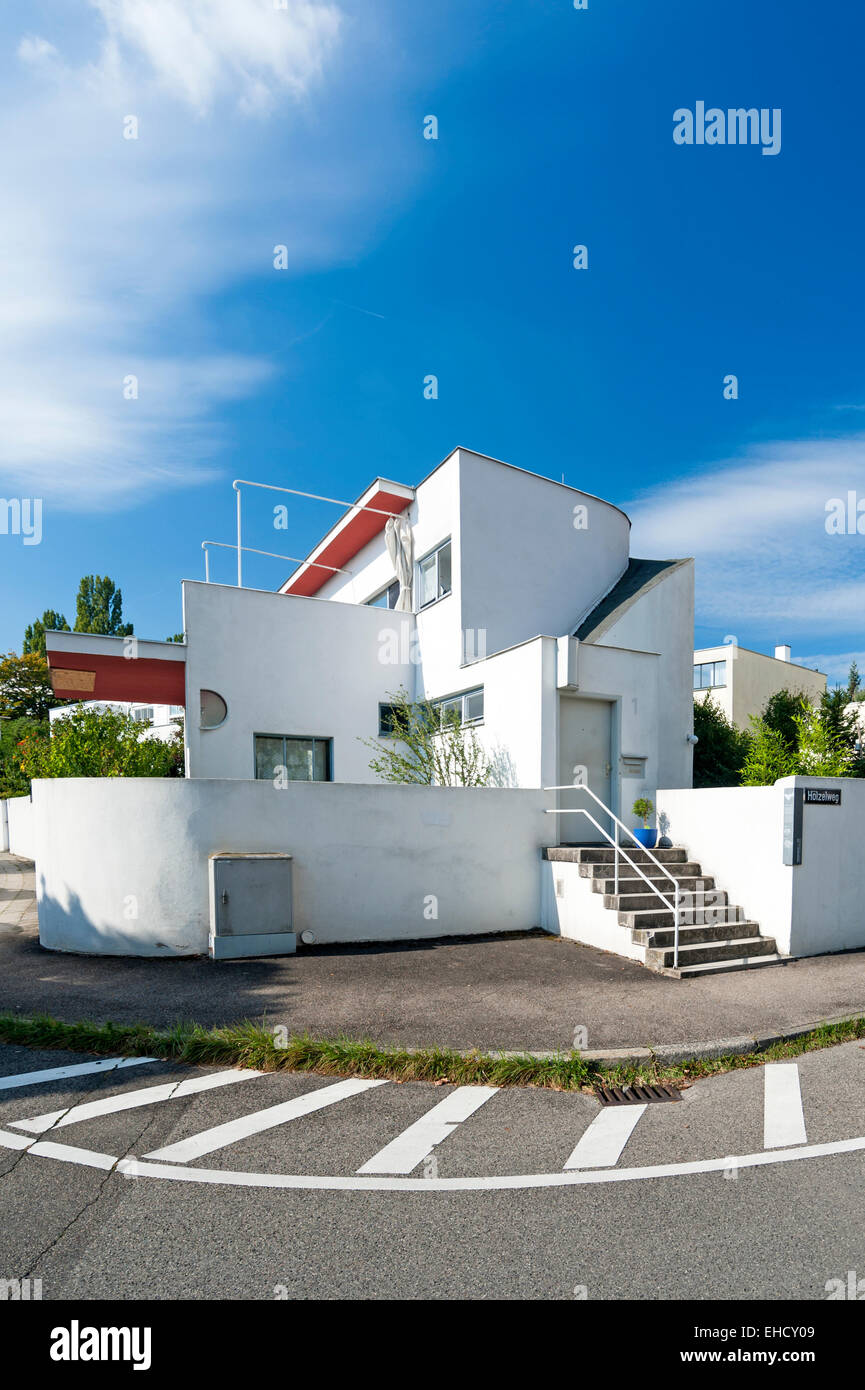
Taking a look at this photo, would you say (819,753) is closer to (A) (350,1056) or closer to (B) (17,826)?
(A) (350,1056)

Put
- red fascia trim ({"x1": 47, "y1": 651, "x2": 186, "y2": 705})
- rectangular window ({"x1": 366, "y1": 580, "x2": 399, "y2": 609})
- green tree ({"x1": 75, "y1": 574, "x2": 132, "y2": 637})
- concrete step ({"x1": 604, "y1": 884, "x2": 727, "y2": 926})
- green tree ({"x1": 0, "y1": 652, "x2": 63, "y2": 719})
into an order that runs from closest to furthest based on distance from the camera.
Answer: concrete step ({"x1": 604, "y1": 884, "x2": 727, "y2": 926})
red fascia trim ({"x1": 47, "y1": 651, "x2": 186, "y2": 705})
rectangular window ({"x1": 366, "y1": 580, "x2": 399, "y2": 609})
green tree ({"x1": 0, "y1": 652, "x2": 63, "y2": 719})
green tree ({"x1": 75, "y1": 574, "x2": 132, "y2": 637})

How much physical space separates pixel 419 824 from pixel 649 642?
6.50 meters

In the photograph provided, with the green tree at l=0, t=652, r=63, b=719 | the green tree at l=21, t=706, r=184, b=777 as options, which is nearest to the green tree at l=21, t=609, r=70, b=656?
the green tree at l=0, t=652, r=63, b=719

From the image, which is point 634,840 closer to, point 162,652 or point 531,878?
point 531,878

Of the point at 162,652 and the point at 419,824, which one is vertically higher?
the point at 162,652

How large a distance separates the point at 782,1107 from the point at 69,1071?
4773mm

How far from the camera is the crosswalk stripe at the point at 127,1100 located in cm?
440

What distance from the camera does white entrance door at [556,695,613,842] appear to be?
1177cm

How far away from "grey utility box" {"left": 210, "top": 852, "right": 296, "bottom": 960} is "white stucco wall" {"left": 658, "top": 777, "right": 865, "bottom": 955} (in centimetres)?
568

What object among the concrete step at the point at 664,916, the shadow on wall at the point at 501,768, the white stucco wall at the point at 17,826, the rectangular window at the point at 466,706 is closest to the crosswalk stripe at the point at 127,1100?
the concrete step at the point at 664,916

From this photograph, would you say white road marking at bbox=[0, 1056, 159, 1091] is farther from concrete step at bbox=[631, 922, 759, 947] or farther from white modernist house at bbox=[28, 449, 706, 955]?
concrete step at bbox=[631, 922, 759, 947]
